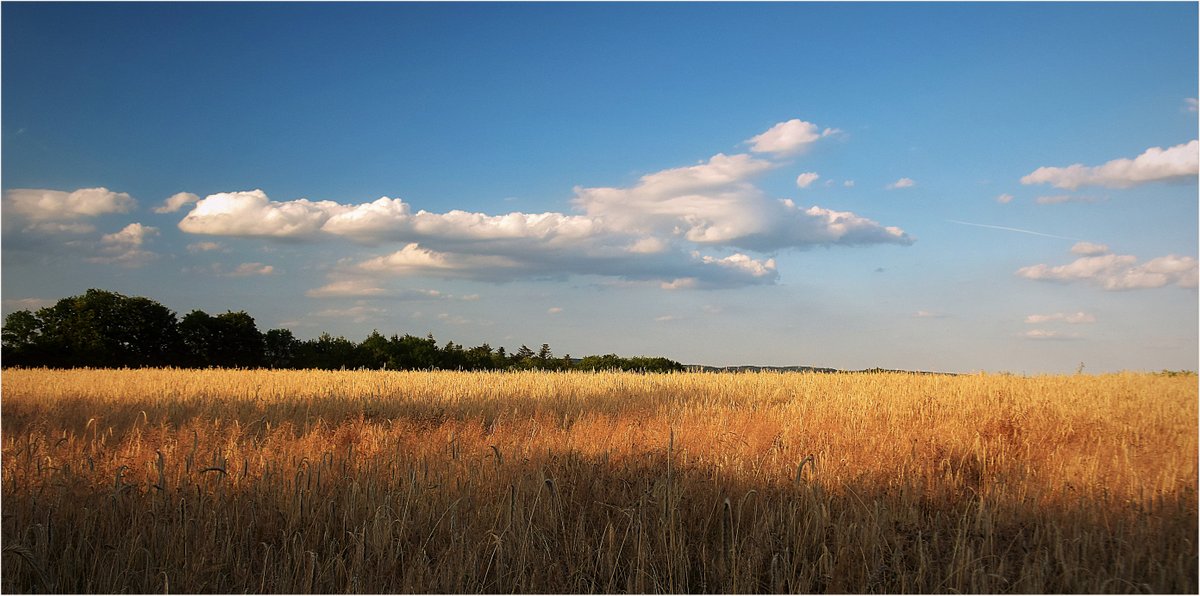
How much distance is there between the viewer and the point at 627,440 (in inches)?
332

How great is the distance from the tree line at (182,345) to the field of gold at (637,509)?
3072cm

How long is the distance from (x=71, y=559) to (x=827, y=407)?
10456 mm

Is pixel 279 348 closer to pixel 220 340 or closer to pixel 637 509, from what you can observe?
pixel 220 340

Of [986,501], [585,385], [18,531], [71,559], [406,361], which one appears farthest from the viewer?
[406,361]

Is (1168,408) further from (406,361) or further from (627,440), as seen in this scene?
(406,361)

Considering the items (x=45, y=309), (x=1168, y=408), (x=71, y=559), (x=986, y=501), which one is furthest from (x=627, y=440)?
(x=45, y=309)

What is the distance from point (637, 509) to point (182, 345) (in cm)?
5240

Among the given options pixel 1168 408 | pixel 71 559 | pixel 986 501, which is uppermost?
pixel 1168 408

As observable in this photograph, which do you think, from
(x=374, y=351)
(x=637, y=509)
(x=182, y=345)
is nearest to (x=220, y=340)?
(x=182, y=345)

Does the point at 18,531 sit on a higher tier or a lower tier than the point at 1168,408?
lower

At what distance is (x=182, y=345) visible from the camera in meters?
49.2

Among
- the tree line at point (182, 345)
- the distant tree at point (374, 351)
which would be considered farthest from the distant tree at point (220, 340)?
the distant tree at point (374, 351)

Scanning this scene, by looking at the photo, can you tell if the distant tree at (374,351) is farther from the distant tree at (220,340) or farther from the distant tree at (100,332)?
the distant tree at (100,332)

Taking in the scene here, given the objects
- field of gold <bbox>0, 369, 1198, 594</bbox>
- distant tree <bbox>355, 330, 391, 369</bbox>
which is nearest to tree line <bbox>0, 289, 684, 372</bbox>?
distant tree <bbox>355, 330, 391, 369</bbox>
